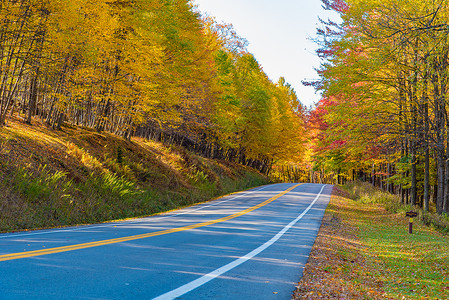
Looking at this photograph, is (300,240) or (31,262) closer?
(31,262)

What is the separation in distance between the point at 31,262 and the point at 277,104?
4212cm

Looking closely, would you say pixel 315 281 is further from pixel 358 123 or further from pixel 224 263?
pixel 358 123

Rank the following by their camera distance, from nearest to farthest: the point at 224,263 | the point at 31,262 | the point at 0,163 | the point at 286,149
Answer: the point at 31,262, the point at 224,263, the point at 0,163, the point at 286,149

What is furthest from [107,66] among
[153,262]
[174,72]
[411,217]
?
[411,217]

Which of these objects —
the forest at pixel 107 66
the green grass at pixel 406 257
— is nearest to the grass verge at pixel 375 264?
the green grass at pixel 406 257

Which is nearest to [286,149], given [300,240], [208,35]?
[208,35]

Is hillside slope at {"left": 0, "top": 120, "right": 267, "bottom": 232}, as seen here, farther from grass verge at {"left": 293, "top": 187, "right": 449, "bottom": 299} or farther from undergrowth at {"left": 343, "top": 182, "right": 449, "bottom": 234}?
undergrowth at {"left": 343, "top": 182, "right": 449, "bottom": 234}

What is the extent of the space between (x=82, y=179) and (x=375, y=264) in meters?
11.3

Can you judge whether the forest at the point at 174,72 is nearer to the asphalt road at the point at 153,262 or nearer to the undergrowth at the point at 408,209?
the undergrowth at the point at 408,209

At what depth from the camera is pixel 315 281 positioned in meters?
6.08

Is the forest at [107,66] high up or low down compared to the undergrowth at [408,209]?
up

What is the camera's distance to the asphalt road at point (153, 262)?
15.4 feet

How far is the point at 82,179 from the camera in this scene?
14500mm

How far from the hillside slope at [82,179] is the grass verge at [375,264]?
317 inches
